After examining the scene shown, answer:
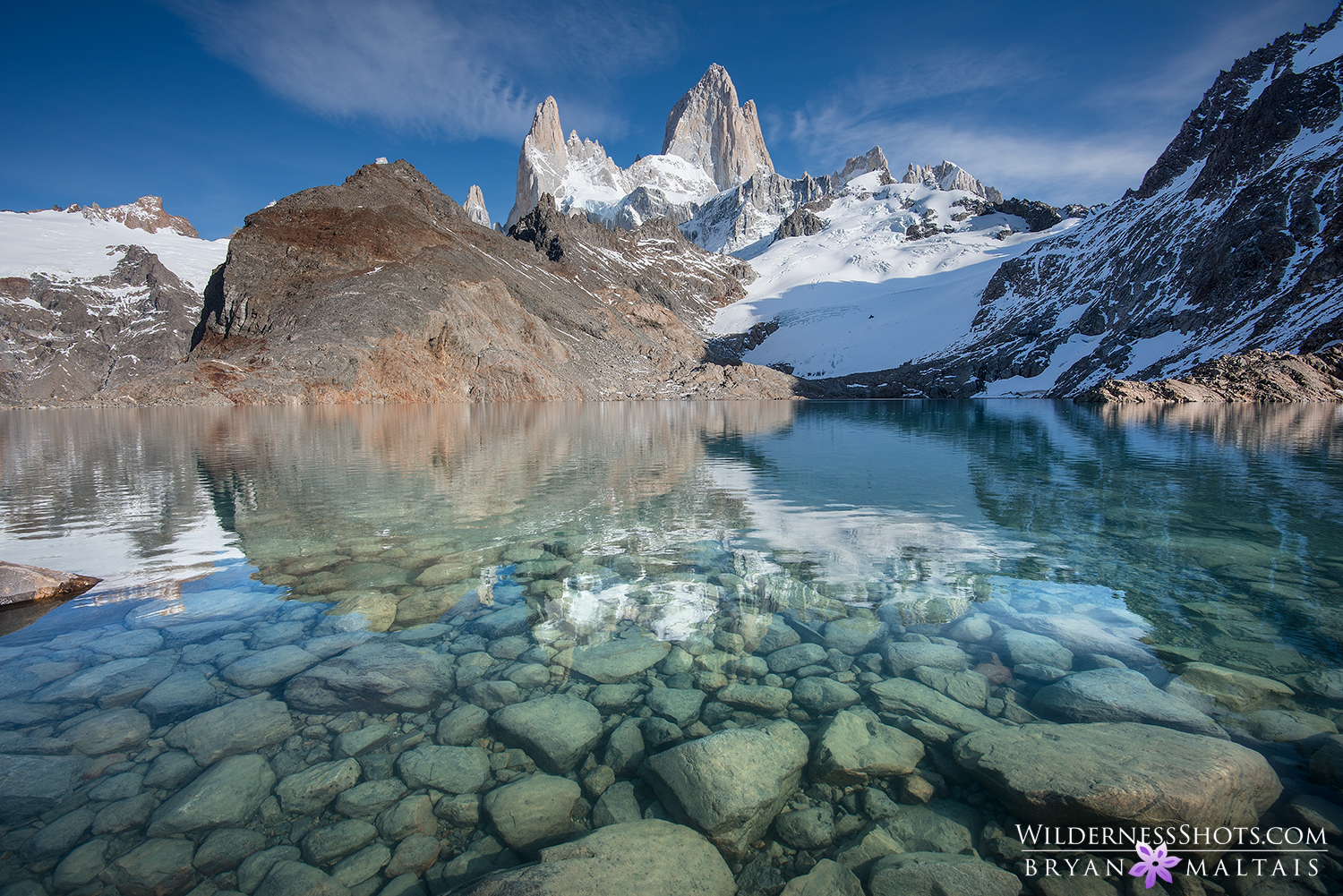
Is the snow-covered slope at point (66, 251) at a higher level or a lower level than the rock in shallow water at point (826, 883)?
higher

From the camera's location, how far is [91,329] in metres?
151

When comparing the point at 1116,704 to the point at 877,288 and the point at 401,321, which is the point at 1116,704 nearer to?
the point at 401,321

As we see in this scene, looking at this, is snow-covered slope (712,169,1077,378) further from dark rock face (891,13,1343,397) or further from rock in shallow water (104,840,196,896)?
rock in shallow water (104,840,196,896)

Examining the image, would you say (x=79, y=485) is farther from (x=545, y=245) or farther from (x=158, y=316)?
(x=158, y=316)

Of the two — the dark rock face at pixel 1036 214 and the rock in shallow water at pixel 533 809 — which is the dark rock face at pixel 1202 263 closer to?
the dark rock face at pixel 1036 214

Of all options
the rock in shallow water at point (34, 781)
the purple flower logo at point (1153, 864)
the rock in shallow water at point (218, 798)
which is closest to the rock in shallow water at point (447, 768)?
the rock in shallow water at point (218, 798)

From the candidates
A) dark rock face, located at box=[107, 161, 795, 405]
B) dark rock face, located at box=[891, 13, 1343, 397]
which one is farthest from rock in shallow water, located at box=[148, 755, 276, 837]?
dark rock face, located at box=[891, 13, 1343, 397]

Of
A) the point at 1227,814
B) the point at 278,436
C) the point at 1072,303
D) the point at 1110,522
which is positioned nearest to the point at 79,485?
the point at 278,436

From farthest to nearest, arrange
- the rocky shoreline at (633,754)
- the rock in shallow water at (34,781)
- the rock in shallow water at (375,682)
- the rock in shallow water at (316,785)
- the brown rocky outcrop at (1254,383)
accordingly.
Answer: the brown rocky outcrop at (1254,383) → the rock in shallow water at (375,682) → the rock in shallow water at (316,785) → the rock in shallow water at (34,781) → the rocky shoreline at (633,754)

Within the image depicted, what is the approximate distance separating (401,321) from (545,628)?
67.3m

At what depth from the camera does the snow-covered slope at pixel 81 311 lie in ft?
452

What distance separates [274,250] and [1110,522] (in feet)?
278

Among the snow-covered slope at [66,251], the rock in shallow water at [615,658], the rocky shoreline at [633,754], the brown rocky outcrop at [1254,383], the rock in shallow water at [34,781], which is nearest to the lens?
the rocky shoreline at [633,754]

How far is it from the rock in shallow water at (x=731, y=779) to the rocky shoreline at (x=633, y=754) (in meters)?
0.02
